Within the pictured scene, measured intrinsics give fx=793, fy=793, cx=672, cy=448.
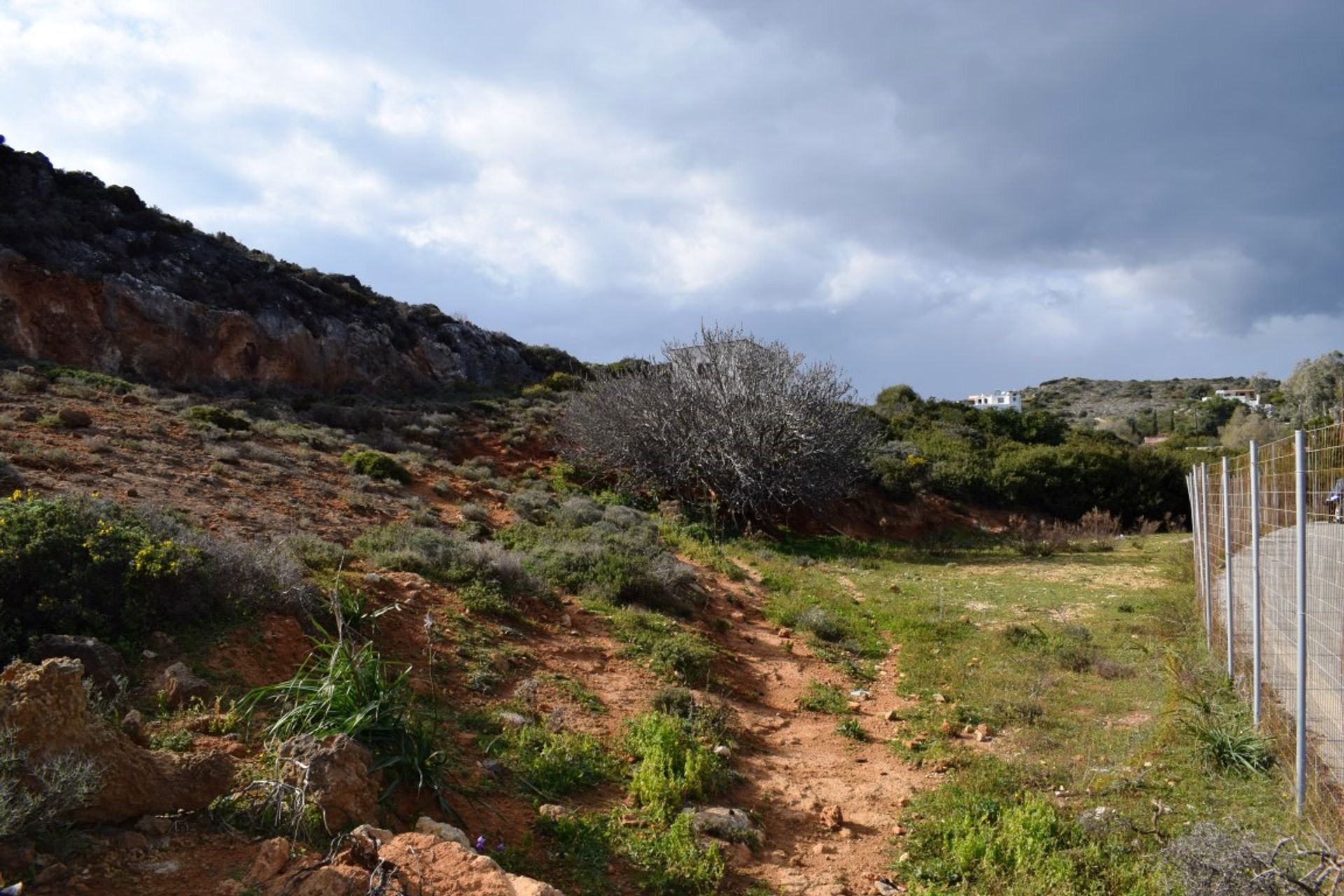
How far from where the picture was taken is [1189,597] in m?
11.8

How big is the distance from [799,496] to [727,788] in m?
15.1

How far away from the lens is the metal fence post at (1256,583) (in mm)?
5543

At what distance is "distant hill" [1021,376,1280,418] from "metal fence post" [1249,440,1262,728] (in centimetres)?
5999

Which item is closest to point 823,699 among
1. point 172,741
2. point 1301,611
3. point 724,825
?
point 724,825

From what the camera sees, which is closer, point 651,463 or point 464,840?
point 464,840

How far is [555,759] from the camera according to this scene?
5293 millimetres

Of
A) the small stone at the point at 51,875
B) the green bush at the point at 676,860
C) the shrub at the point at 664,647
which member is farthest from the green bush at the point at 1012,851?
the small stone at the point at 51,875

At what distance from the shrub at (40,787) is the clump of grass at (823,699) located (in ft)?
19.2

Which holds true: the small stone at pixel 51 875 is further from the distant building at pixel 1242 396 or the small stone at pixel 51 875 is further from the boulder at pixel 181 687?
the distant building at pixel 1242 396

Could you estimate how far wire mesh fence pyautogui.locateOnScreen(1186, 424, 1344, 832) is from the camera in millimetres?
4465

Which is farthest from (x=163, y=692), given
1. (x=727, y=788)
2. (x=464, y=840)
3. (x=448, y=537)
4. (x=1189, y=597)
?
(x=1189, y=597)

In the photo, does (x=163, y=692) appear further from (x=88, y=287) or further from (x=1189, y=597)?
(x=88, y=287)

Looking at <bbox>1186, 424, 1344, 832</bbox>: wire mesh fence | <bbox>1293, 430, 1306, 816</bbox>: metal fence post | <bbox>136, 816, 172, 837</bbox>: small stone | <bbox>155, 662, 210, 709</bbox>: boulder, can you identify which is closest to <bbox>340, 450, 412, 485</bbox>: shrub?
<bbox>155, 662, 210, 709</bbox>: boulder

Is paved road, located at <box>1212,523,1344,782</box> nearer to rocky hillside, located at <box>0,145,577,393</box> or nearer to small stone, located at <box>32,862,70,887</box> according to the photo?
small stone, located at <box>32,862,70,887</box>
